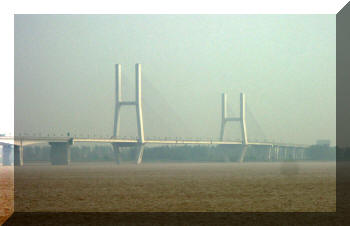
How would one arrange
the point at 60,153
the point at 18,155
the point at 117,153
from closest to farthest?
the point at 18,155, the point at 60,153, the point at 117,153

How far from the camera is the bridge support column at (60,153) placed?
7781cm

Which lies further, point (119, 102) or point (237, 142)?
point (237, 142)

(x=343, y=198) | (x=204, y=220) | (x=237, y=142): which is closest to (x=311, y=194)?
(x=343, y=198)

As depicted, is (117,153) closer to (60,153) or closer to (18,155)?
(60,153)

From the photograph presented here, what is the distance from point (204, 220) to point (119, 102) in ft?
188

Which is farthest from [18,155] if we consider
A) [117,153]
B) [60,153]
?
[117,153]

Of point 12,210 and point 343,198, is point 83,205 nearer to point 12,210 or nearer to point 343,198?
point 12,210

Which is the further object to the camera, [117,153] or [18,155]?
[117,153]

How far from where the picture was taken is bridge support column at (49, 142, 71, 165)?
7781 centimetres

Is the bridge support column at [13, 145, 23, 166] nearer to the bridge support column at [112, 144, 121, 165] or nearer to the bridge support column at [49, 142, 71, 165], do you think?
the bridge support column at [49, 142, 71, 165]

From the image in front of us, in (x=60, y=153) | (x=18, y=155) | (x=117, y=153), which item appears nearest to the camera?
(x=18, y=155)

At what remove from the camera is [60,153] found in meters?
78.2

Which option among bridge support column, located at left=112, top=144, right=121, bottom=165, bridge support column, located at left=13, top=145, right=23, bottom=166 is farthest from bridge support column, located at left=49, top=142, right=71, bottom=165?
bridge support column, located at left=112, top=144, right=121, bottom=165

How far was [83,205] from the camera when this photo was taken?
18.9 metres
